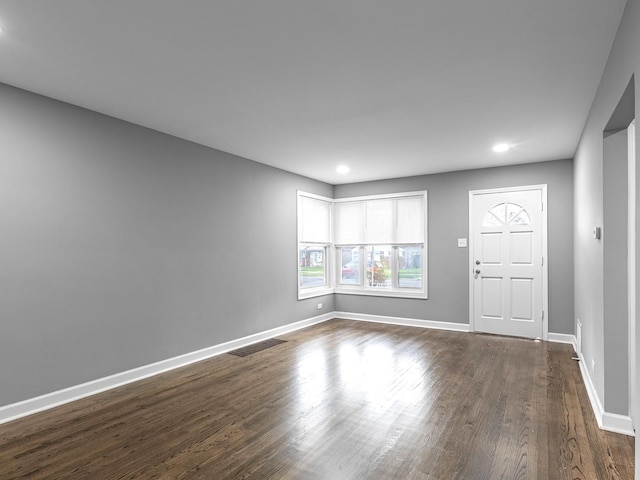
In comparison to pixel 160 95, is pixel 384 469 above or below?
below

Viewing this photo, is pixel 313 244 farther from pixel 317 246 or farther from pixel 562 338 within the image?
pixel 562 338

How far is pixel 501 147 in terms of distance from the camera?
457 cm

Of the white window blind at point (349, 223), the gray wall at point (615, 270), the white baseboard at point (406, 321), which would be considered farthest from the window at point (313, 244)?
the gray wall at point (615, 270)

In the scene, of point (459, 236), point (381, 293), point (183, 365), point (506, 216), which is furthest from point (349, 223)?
point (183, 365)

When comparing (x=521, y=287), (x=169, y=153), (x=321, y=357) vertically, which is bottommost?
(x=321, y=357)

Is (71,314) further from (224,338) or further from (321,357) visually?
(321,357)

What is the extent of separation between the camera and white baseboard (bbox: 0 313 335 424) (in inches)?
113

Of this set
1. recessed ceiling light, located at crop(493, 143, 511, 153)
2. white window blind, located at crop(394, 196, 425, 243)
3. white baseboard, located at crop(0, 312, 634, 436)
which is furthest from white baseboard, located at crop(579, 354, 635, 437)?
white window blind, located at crop(394, 196, 425, 243)

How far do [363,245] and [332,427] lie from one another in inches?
173

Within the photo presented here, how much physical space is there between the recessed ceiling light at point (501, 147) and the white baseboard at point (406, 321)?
105 inches

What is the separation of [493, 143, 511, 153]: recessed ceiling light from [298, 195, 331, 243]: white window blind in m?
2.99

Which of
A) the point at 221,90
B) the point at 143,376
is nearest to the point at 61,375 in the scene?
the point at 143,376

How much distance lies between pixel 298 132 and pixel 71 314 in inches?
109

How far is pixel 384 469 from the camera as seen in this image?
2158 millimetres
